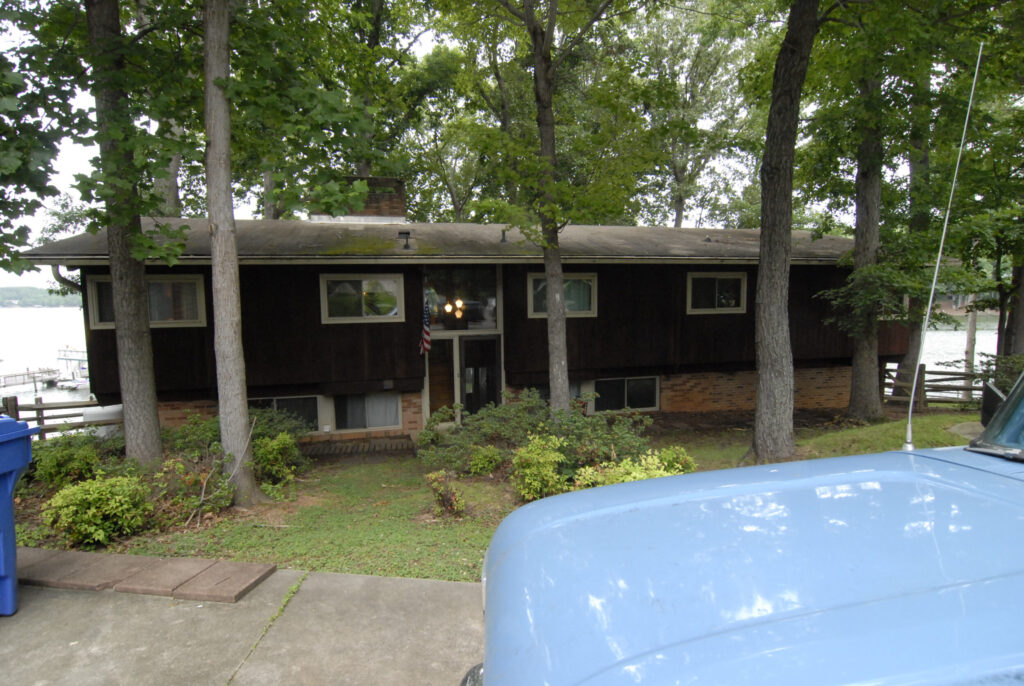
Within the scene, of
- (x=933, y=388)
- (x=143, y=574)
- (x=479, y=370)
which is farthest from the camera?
(x=933, y=388)

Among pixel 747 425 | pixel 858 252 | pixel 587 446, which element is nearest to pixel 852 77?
pixel 858 252

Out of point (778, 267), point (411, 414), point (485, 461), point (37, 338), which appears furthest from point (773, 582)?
point (37, 338)

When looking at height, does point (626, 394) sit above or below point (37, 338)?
below

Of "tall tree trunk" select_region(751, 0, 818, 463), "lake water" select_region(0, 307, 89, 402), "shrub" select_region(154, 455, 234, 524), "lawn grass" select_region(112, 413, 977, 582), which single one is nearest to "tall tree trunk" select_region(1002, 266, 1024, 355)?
"lawn grass" select_region(112, 413, 977, 582)

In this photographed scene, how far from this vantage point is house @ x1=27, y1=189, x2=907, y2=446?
37.2 feet

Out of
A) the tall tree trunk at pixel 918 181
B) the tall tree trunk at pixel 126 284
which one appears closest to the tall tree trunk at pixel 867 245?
the tall tree trunk at pixel 918 181

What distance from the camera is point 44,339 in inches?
2149

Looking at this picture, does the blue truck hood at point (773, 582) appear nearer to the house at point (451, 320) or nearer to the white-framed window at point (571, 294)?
the house at point (451, 320)

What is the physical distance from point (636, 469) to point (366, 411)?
8.34m

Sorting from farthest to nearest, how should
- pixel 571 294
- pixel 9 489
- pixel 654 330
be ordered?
pixel 654 330, pixel 571 294, pixel 9 489

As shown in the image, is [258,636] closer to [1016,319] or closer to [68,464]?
[68,464]

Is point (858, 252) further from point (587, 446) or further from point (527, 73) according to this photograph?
point (587, 446)

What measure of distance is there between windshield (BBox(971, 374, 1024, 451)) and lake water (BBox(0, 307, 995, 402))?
1638 inches

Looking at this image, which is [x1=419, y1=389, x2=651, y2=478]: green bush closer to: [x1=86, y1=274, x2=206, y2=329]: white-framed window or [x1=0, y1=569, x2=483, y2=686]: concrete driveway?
[x1=0, y1=569, x2=483, y2=686]: concrete driveway
